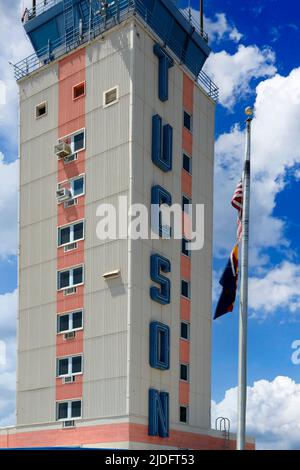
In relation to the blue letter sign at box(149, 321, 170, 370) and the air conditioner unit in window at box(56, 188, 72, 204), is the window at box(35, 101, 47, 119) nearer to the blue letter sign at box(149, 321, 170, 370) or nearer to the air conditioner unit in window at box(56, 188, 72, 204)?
the air conditioner unit in window at box(56, 188, 72, 204)

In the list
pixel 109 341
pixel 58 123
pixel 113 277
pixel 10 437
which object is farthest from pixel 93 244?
pixel 10 437

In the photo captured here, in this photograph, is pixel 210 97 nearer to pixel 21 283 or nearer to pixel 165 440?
pixel 21 283

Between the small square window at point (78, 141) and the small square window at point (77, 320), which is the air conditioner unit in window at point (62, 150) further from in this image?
the small square window at point (77, 320)

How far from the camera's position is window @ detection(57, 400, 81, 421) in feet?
180

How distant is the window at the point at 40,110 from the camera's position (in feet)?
212

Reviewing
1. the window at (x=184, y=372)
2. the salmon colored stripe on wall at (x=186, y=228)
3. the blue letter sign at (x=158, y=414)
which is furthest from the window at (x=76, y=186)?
the blue letter sign at (x=158, y=414)

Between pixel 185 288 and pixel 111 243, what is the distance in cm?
901

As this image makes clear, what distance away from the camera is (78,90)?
62000mm

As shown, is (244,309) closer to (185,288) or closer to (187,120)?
(185,288)

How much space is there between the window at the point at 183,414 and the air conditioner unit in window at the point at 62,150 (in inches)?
912

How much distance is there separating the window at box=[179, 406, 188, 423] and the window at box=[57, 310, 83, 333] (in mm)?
10677

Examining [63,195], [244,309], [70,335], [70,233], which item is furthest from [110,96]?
[244,309]

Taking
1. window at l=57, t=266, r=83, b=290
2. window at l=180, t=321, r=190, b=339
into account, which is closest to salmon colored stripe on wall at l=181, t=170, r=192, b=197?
window at l=180, t=321, r=190, b=339

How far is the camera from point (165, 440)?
2138 inches
